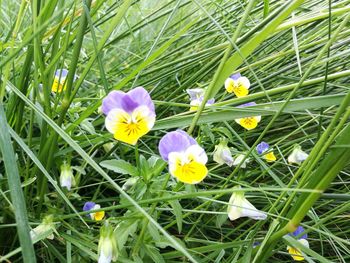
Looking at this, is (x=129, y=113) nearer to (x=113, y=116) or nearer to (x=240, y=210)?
(x=113, y=116)

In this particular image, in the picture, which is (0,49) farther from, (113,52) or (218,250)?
(113,52)

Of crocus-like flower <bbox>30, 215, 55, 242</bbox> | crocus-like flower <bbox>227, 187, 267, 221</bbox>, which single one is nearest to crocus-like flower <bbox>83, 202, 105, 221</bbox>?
crocus-like flower <bbox>30, 215, 55, 242</bbox>

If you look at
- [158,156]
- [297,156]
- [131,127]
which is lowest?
[297,156]

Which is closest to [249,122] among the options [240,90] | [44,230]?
[240,90]

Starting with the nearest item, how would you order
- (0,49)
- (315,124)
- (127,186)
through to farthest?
1. (127,186)
2. (0,49)
3. (315,124)

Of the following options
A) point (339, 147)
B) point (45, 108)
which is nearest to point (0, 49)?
point (45, 108)

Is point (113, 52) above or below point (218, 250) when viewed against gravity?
above

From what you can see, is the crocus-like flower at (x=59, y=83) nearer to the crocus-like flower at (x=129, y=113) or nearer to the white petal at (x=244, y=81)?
the crocus-like flower at (x=129, y=113)

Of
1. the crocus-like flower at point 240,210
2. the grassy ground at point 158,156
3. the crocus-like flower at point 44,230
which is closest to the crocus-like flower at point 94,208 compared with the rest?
the grassy ground at point 158,156

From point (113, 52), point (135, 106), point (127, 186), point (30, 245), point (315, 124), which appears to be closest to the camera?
point (30, 245)
